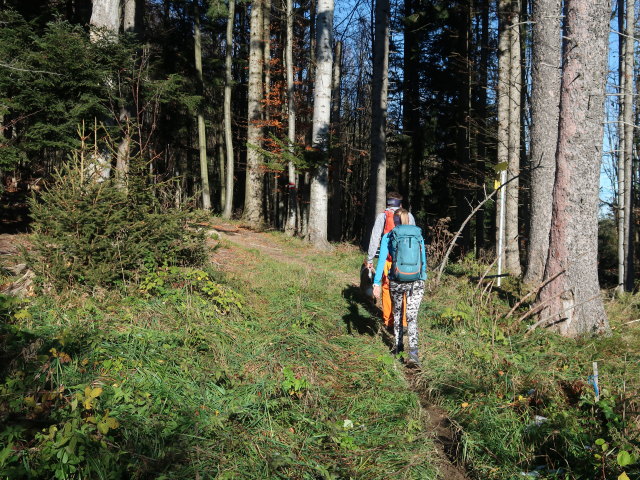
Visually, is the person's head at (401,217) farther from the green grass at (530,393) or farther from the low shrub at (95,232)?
the low shrub at (95,232)

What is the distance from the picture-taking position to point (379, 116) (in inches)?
577

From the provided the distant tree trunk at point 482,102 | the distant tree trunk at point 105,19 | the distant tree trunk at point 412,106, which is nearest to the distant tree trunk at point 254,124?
the distant tree trunk at point 412,106

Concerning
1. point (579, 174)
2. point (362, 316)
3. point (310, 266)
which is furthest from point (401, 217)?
point (310, 266)

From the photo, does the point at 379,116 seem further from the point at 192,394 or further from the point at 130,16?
the point at 192,394

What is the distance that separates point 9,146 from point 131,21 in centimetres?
649

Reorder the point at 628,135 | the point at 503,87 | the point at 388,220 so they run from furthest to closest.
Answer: the point at 628,135
the point at 503,87
the point at 388,220

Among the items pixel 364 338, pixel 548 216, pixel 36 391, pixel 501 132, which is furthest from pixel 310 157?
pixel 36 391

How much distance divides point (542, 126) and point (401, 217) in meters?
5.77

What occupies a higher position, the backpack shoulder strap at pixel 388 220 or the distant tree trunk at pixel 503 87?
the distant tree trunk at pixel 503 87

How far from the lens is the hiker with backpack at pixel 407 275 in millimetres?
5555

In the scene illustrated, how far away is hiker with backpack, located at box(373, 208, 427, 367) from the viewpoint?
5555 mm

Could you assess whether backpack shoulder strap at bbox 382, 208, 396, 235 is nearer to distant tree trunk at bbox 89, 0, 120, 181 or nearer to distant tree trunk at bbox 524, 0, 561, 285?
distant tree trunk at bbox 524, 0, 561, 285

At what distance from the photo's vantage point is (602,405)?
3670 mm

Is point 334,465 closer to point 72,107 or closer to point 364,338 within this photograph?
point 364,338
